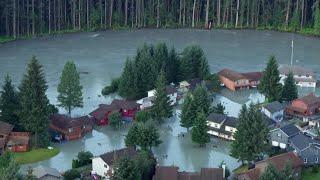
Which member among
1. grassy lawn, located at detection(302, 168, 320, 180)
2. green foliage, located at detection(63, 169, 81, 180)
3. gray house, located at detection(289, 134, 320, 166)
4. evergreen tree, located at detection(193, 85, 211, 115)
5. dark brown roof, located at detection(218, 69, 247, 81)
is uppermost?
dark brown roof, located at detection(218, 69, 247, 81)

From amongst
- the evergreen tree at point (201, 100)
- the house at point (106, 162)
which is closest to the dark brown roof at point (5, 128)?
the house at point (106, 162)

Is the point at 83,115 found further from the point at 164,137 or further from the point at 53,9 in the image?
the point at 53,9

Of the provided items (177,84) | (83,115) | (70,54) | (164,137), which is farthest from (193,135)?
(70,54)

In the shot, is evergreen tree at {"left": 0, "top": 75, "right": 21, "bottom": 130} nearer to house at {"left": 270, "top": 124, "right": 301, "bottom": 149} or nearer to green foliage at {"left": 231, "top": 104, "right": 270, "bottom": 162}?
green foliage at {"left": 231, "top": 104, "right": 270, "bottom": 162}

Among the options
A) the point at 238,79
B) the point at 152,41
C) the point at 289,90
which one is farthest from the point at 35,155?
the point at 152,41

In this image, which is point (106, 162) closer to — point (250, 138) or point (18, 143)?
point (18, 143)

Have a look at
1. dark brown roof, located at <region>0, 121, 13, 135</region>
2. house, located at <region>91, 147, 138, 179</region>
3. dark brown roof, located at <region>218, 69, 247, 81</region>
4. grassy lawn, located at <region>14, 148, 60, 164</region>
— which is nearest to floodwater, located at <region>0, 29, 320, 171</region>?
grassy lawn, located at <region>14, 148, 60, 164</region>
